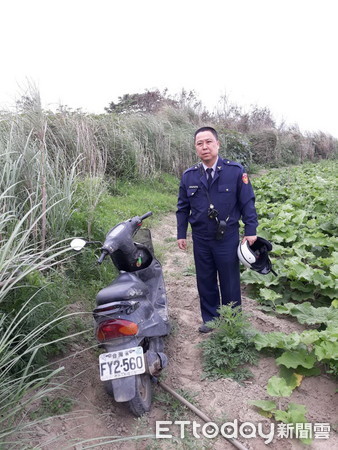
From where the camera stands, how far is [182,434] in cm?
230

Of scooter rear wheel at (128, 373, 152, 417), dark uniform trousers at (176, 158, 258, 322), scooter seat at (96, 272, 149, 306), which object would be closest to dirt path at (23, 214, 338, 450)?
scooter rear wheel at (128, 373, 152, 417)

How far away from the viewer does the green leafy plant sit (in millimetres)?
2860

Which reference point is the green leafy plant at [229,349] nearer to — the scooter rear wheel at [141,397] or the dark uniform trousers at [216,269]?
the dark uniform trousers at [216,269]

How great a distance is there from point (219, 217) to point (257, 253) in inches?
19.5

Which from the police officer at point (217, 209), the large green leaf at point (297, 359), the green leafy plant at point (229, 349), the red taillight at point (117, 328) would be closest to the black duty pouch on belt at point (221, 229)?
the police officer at point (217, 209)

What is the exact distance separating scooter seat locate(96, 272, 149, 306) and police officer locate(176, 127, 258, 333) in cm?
94

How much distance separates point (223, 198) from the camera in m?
3.23

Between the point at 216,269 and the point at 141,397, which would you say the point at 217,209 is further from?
the point at 141,397

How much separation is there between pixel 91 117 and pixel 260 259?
6468mm

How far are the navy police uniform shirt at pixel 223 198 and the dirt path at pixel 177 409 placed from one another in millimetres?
1034

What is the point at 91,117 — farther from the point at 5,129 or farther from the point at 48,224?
the point at 48,224

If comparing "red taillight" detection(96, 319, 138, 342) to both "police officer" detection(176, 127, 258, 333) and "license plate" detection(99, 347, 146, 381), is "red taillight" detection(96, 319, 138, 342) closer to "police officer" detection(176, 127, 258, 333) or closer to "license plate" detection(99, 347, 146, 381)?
"license plate" detection(99, 347, 146, 381)

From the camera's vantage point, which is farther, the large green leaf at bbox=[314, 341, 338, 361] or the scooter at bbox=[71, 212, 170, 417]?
the large green leaf at bbox=[314, 341, 338, 361]

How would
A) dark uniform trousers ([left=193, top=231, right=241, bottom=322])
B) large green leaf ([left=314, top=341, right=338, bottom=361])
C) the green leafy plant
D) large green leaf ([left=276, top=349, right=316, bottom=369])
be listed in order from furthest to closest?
dark uniform trousers ([left=193, top=231, right=241, bottom=322]) → the green leafy plant → large green leaf ([left=276, top=349, right=316, bottom=369]) → large green leaf ([left=314, top=341, right=338, bottom=361])
